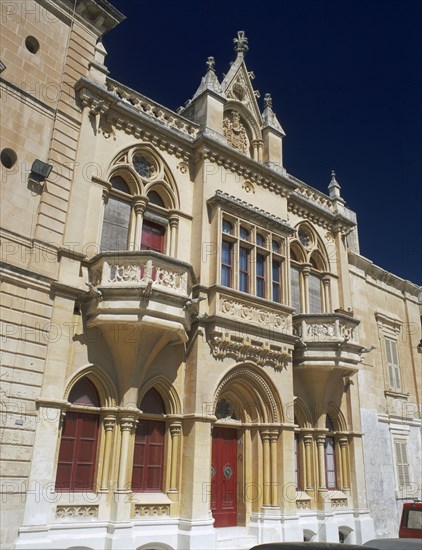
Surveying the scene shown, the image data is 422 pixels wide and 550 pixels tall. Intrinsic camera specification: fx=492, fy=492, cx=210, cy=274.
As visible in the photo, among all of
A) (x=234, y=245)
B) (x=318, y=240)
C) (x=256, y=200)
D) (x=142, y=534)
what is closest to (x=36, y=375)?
(x=142, y=534)

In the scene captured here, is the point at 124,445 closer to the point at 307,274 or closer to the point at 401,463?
the point at 307,274

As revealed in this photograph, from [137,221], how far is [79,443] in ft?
20.8

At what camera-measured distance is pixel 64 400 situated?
1139cm

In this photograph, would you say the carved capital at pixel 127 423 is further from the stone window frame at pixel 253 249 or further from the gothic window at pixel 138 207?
the stone window frame at pixel 253 249

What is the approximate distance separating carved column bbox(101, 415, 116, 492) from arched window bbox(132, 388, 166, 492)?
3.20 ft

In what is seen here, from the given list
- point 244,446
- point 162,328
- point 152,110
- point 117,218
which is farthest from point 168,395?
point 152,110

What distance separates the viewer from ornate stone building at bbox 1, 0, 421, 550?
11.5 meters

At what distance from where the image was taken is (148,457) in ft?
43.5

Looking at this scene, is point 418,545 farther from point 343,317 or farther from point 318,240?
point 318,240

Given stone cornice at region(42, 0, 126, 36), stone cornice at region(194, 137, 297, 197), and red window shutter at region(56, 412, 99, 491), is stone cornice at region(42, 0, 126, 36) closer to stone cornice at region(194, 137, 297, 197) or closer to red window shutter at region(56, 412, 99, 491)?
stone cornice at region(194, 137, 297, 197)

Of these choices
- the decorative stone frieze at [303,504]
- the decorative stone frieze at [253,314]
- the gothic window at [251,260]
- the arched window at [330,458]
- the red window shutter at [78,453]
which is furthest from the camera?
the arched window at [330,458]

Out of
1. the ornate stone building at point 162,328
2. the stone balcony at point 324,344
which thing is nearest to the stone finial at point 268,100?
the ornate stone building at point 162,328

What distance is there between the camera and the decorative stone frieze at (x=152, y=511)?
12.3 m

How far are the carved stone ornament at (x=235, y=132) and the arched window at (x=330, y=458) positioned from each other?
10.8m
